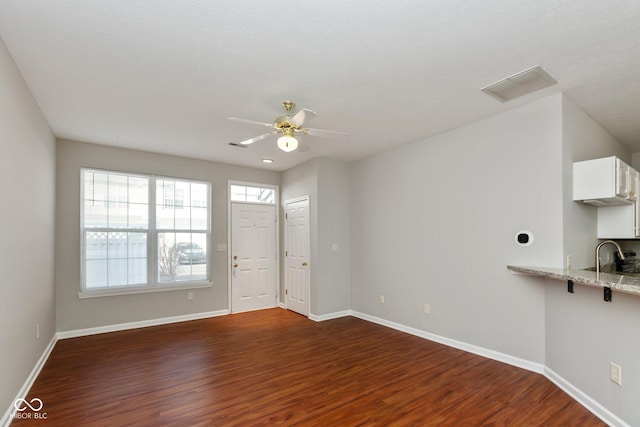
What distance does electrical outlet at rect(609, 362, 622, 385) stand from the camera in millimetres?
2358

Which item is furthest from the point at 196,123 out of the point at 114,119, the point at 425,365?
the point at 425,365

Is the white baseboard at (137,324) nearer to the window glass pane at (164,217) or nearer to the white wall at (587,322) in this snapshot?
the window glass pane at (164,217)

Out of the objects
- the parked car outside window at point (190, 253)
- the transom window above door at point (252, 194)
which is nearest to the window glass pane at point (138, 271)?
the parked car outside window at point (190, 253)

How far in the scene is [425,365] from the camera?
3.43 metres

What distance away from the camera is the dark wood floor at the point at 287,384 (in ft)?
8.11

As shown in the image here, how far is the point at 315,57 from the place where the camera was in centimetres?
245

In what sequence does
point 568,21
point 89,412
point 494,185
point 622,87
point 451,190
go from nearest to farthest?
1. point 568,21
2. point 89,412
3. point 622,87
4. point 494,185
5. point 451,190

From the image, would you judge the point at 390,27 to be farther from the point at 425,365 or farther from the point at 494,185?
the point at 425,365

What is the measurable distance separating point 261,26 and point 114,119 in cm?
262

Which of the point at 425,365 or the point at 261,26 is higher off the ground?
the point at 261,26

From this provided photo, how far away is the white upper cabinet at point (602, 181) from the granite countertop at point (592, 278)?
30.6 inches

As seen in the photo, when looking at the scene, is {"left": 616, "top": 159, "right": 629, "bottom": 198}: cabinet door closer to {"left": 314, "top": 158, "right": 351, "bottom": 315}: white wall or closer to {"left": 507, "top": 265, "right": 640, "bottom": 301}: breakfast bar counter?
{"left": 507, "top": 265, "right": 640, "bottom": 301}: breakfast bar counter

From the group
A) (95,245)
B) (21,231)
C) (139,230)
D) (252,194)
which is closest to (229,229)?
(252,194)

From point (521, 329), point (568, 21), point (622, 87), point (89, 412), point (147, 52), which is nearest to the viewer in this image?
point (568, 21)
